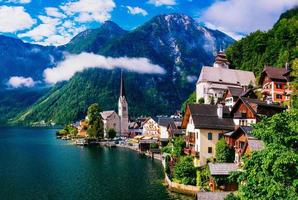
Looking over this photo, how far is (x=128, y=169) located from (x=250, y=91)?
32883mm

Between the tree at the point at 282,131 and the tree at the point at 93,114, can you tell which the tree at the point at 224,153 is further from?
the tree at the point at 93,114

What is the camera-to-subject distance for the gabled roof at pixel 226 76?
113 m

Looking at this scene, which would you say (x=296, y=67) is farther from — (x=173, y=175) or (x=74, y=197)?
(x=74, y=197)

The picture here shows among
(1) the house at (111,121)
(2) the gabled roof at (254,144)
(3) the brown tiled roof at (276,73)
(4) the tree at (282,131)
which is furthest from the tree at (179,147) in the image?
(1) the house at (111,121)

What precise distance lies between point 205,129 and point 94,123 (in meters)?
114

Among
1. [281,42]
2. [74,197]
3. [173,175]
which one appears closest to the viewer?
[74,197]

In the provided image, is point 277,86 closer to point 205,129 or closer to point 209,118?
point 209,118

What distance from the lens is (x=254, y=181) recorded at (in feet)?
79.0

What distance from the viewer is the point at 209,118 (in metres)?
64.2

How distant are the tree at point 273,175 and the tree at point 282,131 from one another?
632 mm

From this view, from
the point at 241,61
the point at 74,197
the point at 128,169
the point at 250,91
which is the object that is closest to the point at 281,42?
the point at 241,61

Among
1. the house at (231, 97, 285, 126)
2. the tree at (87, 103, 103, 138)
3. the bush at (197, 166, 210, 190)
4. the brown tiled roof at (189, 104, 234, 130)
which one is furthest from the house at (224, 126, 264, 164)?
the tree at (87, 103, 103, 138)

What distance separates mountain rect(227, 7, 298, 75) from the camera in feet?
404

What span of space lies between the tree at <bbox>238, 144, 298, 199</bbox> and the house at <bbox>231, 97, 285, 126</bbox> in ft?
119
